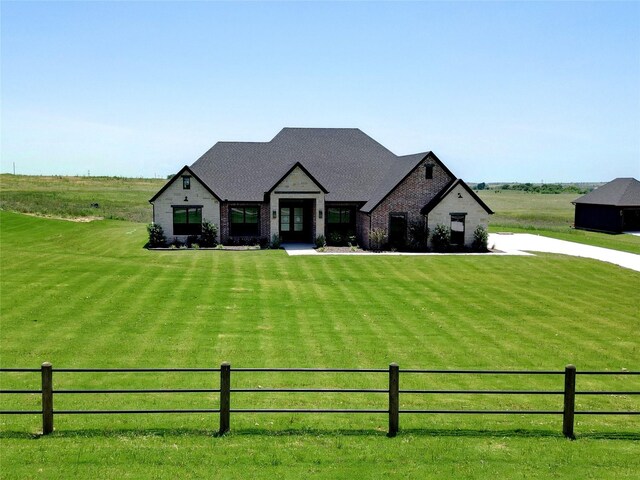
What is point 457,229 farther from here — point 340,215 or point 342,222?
point 340,215

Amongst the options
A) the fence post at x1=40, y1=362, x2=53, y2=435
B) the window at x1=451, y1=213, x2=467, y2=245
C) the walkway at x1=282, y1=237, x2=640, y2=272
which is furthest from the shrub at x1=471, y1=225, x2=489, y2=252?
the fence post at x1=40, y1=362, x2=53, y2=435

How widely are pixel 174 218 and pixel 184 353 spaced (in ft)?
Result: 87.9

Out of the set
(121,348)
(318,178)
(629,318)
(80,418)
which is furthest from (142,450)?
(318,178)

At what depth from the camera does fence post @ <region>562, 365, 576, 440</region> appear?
12.3 m

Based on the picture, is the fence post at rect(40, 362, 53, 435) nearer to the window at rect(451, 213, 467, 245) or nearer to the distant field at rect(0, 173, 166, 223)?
the window at rect(451, 213, 467, 245)

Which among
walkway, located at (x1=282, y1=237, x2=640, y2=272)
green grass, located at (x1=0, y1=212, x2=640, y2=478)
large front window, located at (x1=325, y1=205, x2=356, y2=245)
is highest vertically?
large front window, located at (x1=325, y1=205, x2=356, y2=245)

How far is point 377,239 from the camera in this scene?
44531 mm

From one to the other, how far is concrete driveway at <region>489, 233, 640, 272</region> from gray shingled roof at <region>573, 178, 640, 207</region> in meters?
11.3

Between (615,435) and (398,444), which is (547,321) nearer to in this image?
(615,435)

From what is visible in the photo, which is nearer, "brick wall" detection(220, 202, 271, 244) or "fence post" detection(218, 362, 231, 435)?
"fence post" detection(218, 362, 231, 435)

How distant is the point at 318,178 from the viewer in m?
49.6

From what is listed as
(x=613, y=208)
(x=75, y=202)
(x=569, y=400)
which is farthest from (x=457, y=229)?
(x=75, y=202)

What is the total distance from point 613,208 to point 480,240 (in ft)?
78.3

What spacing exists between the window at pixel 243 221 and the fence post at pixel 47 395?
34.8 m
